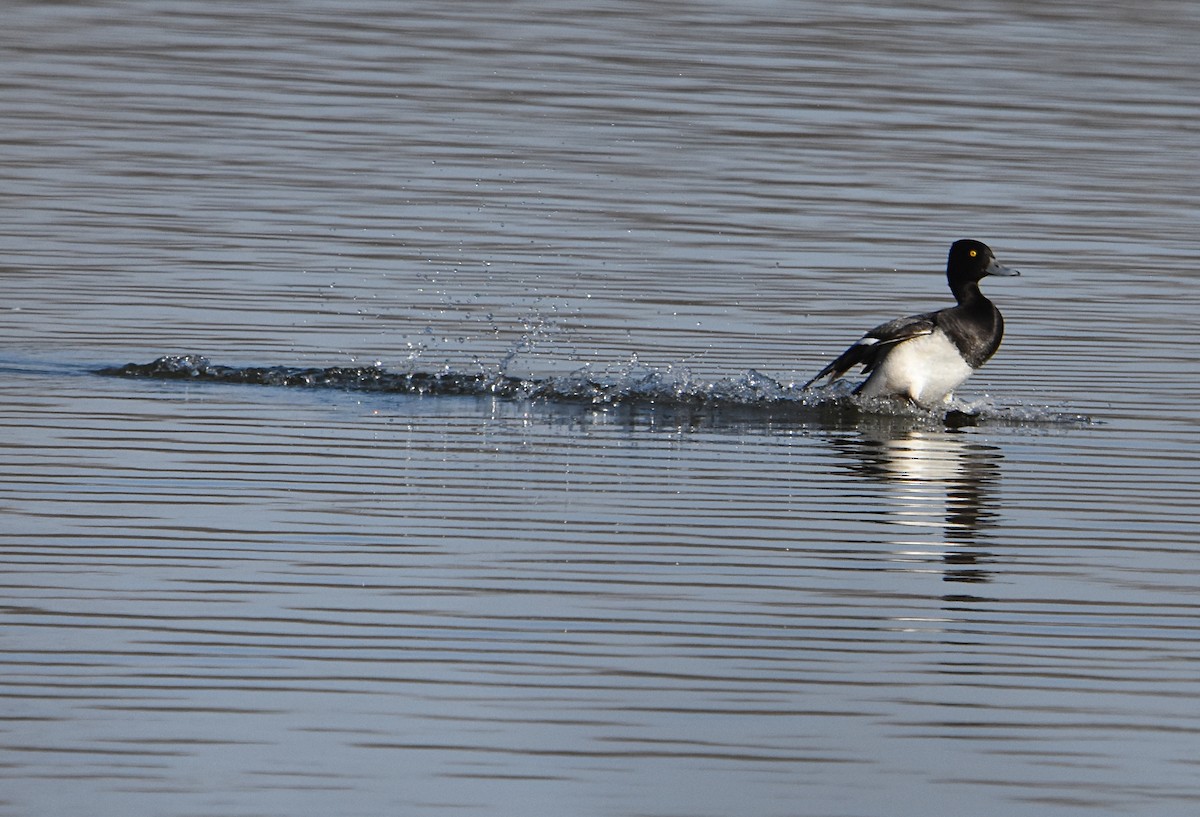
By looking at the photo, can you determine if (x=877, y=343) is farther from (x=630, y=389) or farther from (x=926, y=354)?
(x=630, y=389)

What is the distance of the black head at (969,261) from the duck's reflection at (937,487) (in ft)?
4.13

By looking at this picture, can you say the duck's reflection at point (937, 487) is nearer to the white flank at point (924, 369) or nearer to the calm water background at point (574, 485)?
the calm water background at point (574, 485)

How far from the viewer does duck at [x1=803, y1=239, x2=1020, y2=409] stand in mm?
12047

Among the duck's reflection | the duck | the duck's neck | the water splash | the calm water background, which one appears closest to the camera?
the calm water background

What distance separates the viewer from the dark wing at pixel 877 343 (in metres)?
11.9

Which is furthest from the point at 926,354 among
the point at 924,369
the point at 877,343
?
the point at 877,343

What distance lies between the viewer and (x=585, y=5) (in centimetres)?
3822

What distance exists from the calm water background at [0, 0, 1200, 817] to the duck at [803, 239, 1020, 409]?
342 mm

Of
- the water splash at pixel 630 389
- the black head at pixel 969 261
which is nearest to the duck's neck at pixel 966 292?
the black head at pixel 969 261

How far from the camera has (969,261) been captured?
41.6 feet

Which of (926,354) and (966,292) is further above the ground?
(966,292)

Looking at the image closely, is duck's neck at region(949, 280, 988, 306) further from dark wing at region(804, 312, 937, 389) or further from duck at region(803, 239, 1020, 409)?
dark wing at region(804, 312, 937, 389)

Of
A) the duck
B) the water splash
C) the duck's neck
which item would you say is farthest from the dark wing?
the duck's neck

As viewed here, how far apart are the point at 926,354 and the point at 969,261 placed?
86cm
